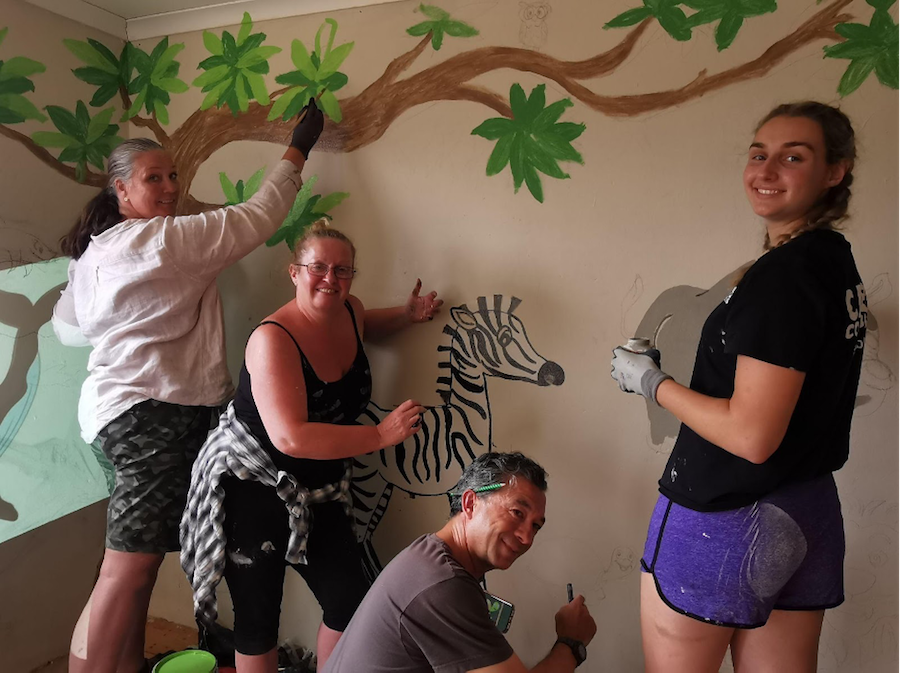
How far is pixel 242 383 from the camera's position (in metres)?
1.74

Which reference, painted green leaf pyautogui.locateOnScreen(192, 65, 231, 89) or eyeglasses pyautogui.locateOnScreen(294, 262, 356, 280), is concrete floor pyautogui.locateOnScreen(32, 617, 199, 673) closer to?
eyeglasses pyautogui.locateOnScreen(294, 262, 356, 280)

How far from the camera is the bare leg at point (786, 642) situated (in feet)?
4.35

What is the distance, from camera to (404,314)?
200cm

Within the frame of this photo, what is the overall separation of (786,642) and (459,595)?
701mm

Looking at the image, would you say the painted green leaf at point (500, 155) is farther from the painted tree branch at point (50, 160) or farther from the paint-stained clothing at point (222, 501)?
the painted tree branch at point (50, 160)

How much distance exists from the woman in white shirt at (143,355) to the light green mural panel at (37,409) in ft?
1.22

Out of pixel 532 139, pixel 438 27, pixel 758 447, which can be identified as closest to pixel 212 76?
pixel 438 27

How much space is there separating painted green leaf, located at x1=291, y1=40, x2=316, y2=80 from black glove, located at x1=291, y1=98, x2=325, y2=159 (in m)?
0.10

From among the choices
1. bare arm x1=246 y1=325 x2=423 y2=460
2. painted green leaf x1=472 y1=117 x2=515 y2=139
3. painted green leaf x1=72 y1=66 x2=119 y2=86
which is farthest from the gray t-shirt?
painted green leaf x1=72 y1=66 x2=119 y2=86

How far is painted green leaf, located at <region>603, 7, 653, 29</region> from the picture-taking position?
1683mm

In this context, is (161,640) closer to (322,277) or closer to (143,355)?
(143,355)

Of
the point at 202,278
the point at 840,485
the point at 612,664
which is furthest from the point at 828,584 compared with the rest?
the point at 202,278

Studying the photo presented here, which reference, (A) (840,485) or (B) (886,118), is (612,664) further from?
(B) (886,118)

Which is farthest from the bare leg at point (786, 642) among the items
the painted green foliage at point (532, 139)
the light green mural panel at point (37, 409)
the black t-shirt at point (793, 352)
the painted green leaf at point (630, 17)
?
→ the light green mural panel at point (37, 409)
